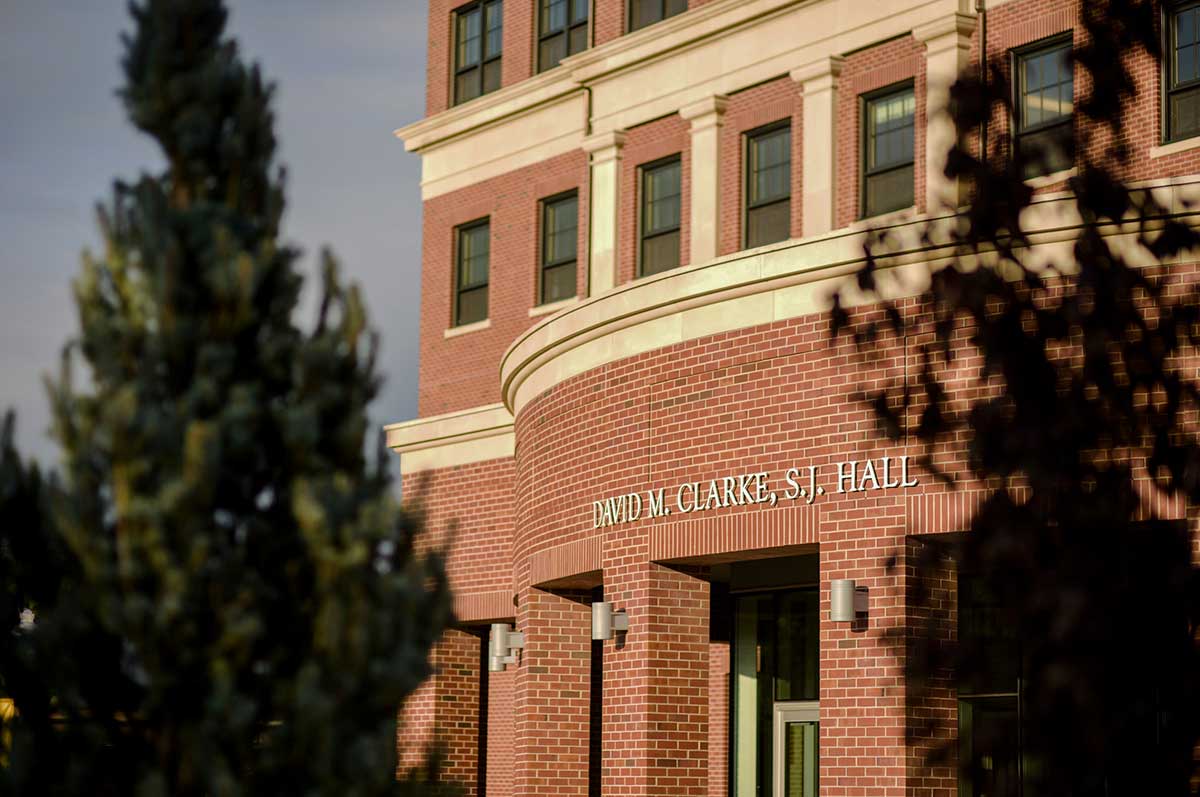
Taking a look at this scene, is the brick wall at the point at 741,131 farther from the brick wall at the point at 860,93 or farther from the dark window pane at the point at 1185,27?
the dark window pane at the point at 1185,27

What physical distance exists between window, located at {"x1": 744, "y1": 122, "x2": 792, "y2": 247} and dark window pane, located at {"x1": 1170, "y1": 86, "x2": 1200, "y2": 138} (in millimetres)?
5348

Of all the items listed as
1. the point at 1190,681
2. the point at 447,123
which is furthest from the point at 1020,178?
the point at 447,123

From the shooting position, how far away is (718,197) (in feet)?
79.5

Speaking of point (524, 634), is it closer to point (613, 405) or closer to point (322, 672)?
point (613, 405)

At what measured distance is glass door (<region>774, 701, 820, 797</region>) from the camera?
2141cm

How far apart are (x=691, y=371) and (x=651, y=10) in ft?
32.1

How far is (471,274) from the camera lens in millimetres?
28703

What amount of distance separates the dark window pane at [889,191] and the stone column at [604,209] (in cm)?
443

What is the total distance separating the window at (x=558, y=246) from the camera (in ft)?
87.7

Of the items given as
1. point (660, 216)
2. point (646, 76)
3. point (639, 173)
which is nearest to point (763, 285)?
point (660, 216)

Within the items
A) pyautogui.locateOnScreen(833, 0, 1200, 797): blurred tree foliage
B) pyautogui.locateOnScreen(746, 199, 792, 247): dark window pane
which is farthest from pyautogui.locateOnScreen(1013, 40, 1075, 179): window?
pyautogui.locateOnScreen(833, 0, 1200, 797): blurred tree foliage

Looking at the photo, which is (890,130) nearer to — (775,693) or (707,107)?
(707,107)

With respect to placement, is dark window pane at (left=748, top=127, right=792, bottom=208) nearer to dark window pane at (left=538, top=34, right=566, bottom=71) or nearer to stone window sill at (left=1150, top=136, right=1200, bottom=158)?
dark window pane at (left=538, top=34, right=566, bottom=71)

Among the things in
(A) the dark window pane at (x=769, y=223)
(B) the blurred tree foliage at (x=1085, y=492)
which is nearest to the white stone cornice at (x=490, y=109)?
(A) the dark window pane at (x=769, y=223)
